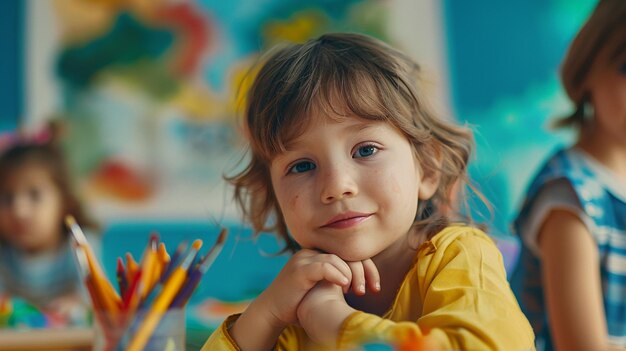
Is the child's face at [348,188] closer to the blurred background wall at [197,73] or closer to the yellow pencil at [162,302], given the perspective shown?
the yellow pencil at [162,302]

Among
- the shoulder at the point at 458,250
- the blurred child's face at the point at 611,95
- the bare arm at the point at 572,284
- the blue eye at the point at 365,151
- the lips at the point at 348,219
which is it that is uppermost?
the blurred child's face at the point at 611,95

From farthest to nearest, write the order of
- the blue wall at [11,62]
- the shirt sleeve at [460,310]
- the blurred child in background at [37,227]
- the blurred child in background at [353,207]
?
1. the blue wall at [11,62]
2. the blurred child in background at [37,227]
3. the blurred child in background at [353,207]
4. the shirt sleeve at [460,310]

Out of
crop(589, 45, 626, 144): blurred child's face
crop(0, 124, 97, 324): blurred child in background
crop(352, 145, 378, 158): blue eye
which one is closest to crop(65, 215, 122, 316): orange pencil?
crop(352, 145, 378, 158): blue eye

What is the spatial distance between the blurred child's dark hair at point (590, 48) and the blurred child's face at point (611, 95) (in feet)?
0.04

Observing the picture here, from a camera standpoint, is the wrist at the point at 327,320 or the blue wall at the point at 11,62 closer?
the wrist at the point at 327,320

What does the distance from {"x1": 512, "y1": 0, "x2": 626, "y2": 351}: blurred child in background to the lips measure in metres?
0.36

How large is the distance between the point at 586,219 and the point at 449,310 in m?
0.43

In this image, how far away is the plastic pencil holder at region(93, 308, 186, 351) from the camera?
510mm

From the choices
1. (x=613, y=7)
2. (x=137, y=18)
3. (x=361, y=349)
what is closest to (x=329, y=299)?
(x=361, y=349)

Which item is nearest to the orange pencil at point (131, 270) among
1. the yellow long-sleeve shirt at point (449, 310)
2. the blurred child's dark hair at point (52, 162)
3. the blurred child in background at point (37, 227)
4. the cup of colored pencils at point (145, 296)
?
the cup of colored pencils at point (145, 296)

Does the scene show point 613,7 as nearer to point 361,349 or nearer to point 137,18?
point 361,349

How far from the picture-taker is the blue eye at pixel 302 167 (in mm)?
669

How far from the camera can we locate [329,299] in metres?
0.60

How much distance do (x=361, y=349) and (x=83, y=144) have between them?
209 centimetres
